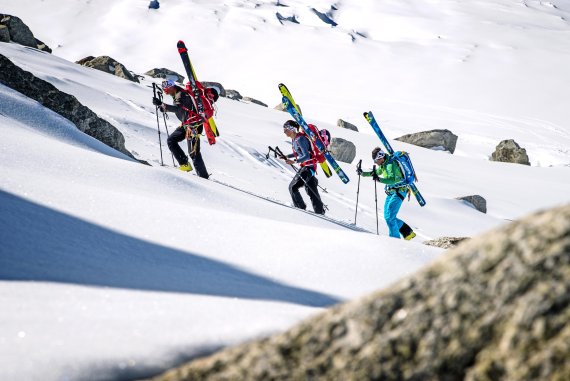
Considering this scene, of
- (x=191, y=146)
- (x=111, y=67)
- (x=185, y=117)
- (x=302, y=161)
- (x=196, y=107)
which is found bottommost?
(x=302, y=161)

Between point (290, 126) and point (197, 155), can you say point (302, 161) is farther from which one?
point (197, 155)

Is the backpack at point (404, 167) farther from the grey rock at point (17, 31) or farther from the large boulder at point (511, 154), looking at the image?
the grey rock at point (17, 31)

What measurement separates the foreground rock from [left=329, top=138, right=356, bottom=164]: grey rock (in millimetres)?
20113

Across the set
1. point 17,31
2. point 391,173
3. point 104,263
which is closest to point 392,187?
point 391,173

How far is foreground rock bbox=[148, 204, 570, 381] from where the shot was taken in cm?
136

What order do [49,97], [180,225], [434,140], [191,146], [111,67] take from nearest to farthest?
1. [180,225]
2. [191,146]
3. [49,97]
4. [434,140]
5. [111,67]

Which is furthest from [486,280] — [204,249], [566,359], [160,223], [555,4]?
[555,4]

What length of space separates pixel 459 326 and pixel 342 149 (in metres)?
20.6

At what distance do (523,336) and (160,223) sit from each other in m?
4.01

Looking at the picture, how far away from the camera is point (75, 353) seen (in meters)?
2.20

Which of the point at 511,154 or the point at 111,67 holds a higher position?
the point at 111,67

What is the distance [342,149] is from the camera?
2184 centimetres

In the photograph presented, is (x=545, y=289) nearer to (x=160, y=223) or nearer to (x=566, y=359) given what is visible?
(x=566, y=359)

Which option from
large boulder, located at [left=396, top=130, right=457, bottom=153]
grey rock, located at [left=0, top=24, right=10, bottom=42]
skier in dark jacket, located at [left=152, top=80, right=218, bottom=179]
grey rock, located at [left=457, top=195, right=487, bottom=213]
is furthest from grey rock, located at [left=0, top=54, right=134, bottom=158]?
large boulder, located at [left=396, top=130, right=457, bottom=153]
